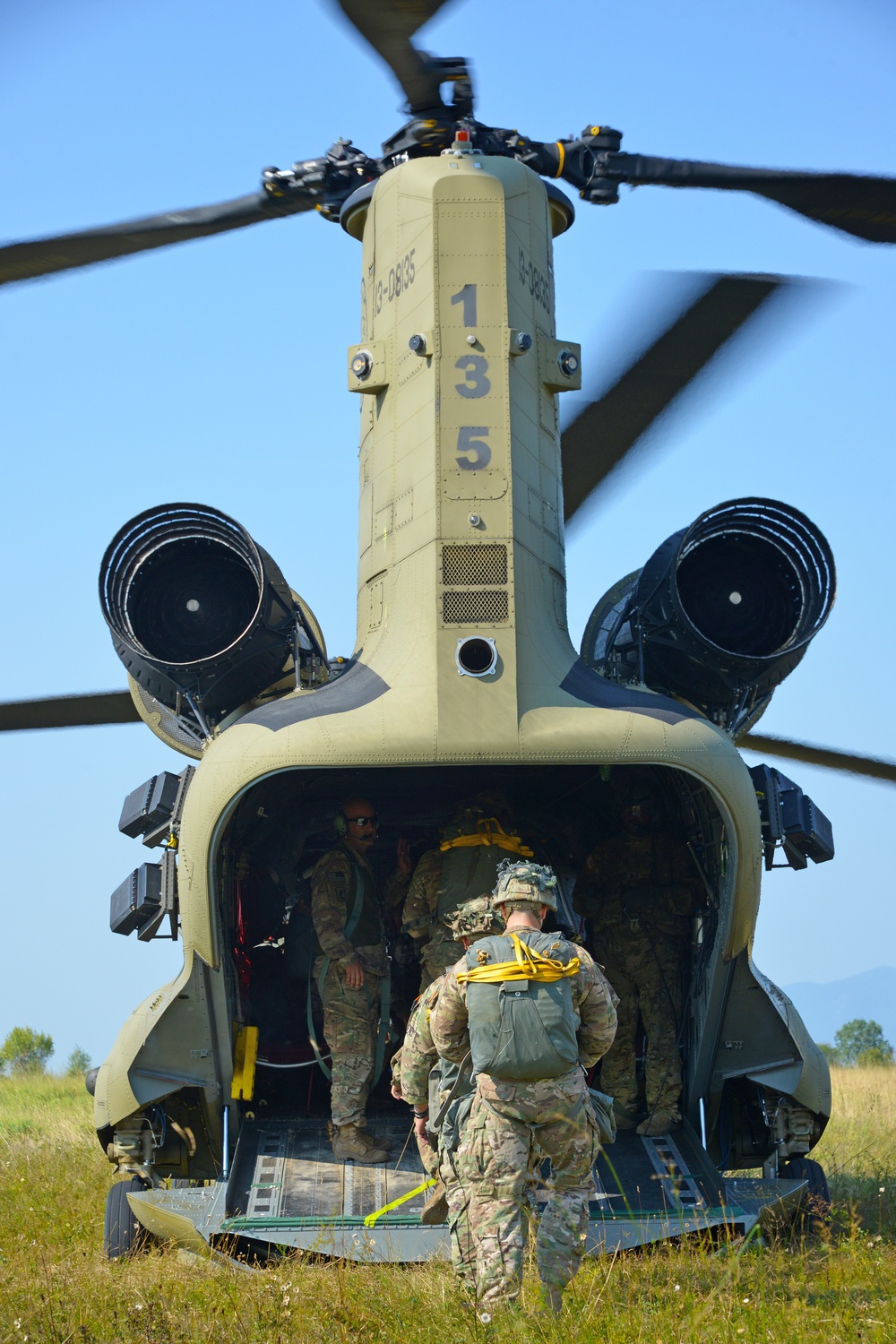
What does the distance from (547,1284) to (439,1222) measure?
1209 millimetres

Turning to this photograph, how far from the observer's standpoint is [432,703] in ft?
21.9

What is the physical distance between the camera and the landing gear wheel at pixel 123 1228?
7047mm

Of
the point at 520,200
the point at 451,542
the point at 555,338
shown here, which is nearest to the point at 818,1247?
the point at 451,542

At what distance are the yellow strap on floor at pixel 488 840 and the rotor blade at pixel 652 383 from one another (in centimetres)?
201

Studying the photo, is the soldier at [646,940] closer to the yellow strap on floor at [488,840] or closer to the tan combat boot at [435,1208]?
the yellow strap on floor at [488,840]

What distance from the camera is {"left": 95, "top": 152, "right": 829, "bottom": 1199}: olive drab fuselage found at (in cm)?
667

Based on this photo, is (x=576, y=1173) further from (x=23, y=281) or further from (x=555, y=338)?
(x=23, y=281)

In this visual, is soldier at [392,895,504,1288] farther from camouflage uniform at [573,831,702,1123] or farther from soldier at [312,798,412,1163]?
camouflage uniform at [573,831,702,1123]

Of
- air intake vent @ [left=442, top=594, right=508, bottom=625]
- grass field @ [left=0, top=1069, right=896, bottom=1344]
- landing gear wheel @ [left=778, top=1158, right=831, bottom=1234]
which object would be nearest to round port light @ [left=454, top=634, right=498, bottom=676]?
air intake vent @ [left=442, top=594, right=508, bottom=625]

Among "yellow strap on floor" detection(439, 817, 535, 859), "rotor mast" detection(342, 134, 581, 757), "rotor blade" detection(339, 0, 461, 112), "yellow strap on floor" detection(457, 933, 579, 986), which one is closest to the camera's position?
"yellow strap on floor" detection(457, 933, 579, 986)

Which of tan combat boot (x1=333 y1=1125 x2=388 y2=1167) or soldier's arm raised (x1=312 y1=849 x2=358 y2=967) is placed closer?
tan combat boot (x1=333 y1=1125 x2=388 y2=1167)

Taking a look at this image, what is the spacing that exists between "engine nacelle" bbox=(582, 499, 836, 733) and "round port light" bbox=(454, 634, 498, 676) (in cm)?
118

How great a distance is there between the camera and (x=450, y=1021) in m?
5.54

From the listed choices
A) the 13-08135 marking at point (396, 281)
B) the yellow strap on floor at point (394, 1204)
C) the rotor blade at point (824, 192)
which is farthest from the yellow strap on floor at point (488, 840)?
the rotor blade at point (824, 192)
